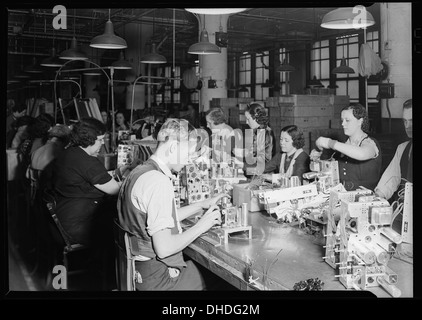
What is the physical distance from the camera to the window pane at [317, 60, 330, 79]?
1111 cm

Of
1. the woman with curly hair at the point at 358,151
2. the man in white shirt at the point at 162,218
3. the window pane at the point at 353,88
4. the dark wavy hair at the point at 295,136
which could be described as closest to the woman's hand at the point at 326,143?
the woman with curly hair at the point at 358,151

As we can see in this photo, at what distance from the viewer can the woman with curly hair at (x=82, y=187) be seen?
3.04 m

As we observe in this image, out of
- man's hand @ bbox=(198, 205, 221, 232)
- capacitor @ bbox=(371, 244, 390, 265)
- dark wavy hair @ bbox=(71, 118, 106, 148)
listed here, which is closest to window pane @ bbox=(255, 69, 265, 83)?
dark wavy hair @ bbox=(71, 118, 106, 148)

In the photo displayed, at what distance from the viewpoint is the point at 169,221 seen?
6.82 ft

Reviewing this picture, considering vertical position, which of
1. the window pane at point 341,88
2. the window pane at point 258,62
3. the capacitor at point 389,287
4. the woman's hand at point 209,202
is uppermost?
the window pane at point 258,62

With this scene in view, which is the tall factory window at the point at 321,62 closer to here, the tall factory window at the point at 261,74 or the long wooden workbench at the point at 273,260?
the tall factory window at the point at 261,74

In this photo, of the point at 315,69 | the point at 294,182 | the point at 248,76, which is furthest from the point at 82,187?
the point at 248,76

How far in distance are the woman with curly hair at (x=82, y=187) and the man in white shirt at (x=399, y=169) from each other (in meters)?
1.56

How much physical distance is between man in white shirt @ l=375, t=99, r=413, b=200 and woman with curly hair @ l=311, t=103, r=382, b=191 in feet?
0.72

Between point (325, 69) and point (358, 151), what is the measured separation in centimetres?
860

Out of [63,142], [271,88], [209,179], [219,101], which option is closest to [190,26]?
[271,88]

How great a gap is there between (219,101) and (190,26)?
3.80 metres

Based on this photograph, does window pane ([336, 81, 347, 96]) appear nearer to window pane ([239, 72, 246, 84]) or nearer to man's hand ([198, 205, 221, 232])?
window pane ([239, 72, 246, 84])
